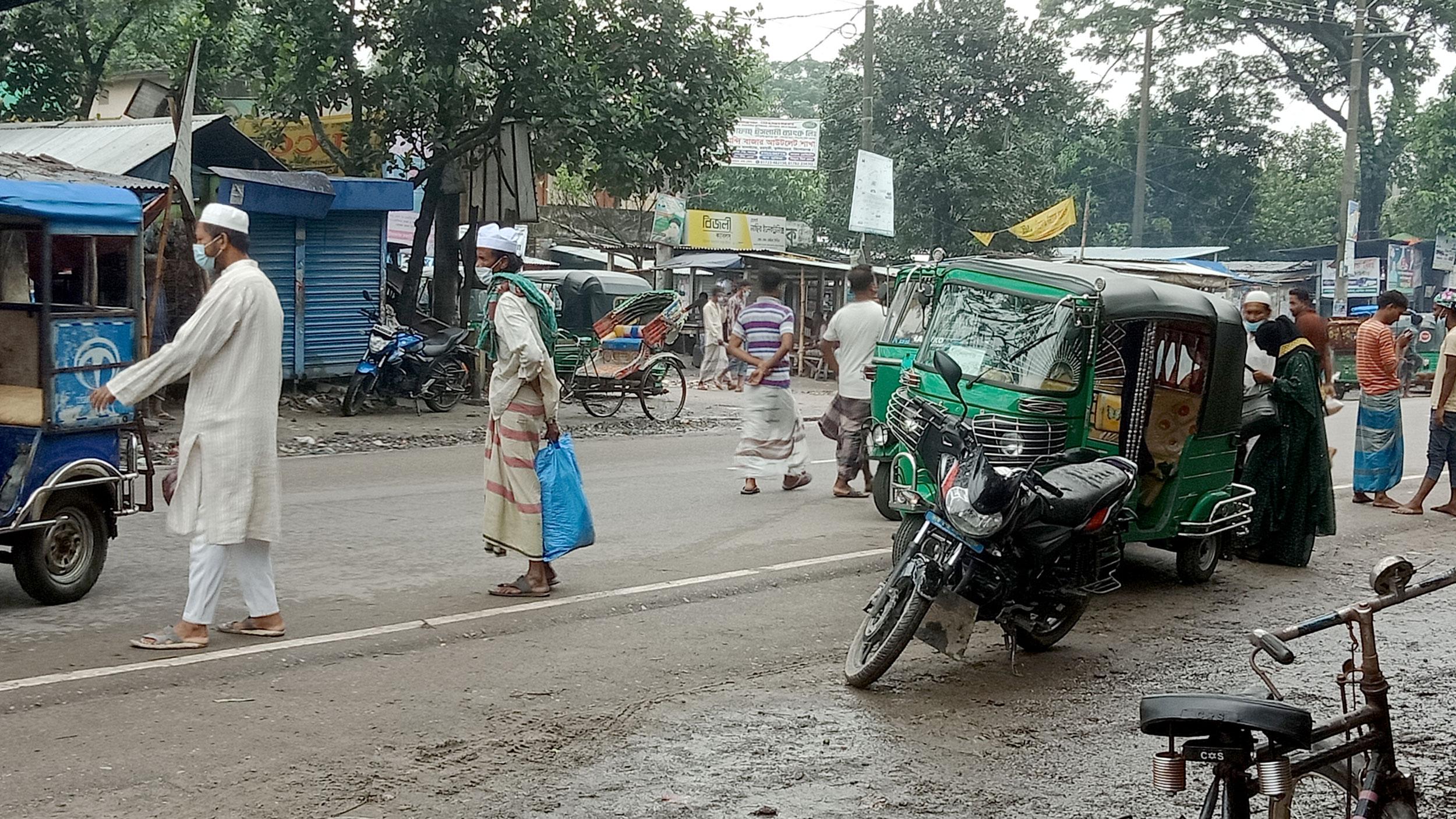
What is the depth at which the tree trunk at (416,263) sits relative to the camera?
1838cm

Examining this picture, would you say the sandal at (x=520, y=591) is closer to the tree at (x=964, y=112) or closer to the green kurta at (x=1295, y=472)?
the green kurta at (x=1295, y=472)

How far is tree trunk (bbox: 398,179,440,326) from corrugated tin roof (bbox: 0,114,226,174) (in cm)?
312

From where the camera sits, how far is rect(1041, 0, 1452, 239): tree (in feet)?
132

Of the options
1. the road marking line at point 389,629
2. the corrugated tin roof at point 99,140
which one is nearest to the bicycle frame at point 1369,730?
the road marking line at point 389,629

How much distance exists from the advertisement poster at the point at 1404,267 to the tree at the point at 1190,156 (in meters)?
4.62

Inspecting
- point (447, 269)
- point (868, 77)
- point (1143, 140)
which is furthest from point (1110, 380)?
point (1143, 140)

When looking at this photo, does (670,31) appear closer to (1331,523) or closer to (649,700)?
(1331,523)

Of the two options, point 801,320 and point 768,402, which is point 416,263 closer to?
point 768,402

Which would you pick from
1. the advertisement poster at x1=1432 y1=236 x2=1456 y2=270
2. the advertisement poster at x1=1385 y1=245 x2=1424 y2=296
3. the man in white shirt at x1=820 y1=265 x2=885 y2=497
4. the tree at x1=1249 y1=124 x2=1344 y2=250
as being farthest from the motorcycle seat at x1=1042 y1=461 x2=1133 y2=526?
the tree at x1=1249 y1=124 x2=1344 y2=250

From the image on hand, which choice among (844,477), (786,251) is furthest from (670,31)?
(786,251)

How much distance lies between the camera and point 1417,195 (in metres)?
39.3

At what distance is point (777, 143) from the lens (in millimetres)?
27641

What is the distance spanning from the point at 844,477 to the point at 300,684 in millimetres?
6136

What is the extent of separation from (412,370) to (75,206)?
1004cm
